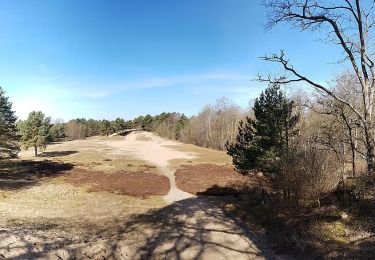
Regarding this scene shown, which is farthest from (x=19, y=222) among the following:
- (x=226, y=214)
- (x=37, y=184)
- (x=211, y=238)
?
(x=37, y=184)

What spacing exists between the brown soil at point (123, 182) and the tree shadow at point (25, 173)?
288 centimetres

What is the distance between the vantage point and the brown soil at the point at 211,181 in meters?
32.2

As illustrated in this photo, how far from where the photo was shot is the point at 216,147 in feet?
323

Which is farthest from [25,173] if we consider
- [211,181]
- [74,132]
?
[74,132]

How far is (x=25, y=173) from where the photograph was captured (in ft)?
133

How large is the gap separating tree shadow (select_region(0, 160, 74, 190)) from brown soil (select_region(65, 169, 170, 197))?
288 centimetres

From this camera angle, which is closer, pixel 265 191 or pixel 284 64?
pixel 284 64

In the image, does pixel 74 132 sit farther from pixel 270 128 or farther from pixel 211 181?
pixel 270 128

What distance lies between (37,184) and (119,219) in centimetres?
1800

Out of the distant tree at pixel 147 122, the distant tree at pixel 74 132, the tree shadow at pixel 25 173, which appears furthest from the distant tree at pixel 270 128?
the distant tree at pixel 147 122

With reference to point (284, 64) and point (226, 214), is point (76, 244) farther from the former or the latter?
point (284, 64)

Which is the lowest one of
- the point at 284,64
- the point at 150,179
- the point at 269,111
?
the point at 150,179

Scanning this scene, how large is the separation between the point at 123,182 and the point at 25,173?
13747 millimetres

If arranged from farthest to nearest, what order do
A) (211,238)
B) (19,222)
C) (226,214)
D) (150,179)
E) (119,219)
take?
(150,179), (226,214), (119,219), (19,222), (211,238)
